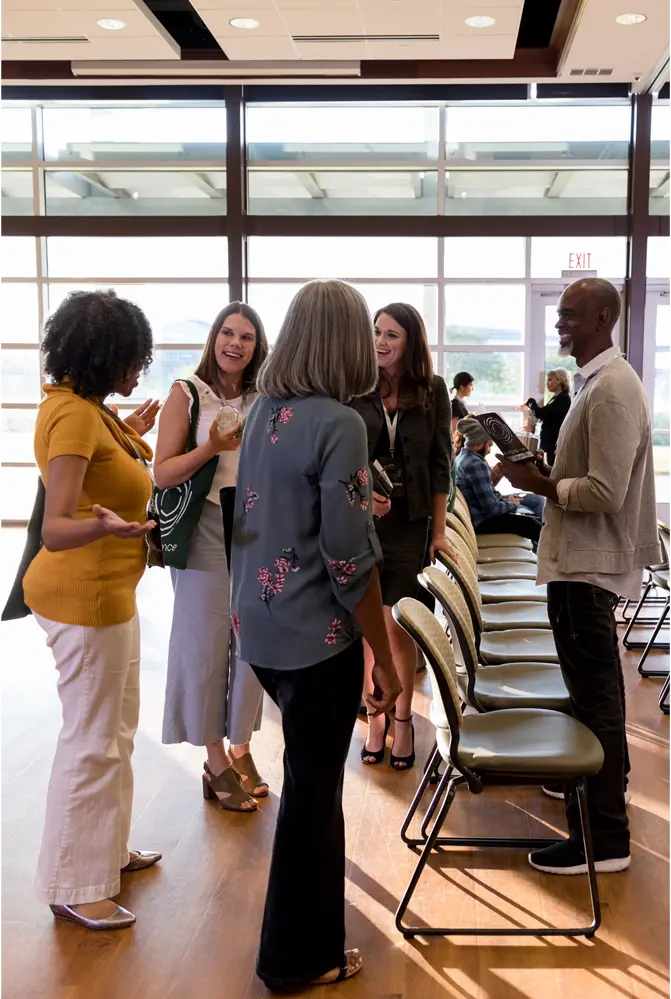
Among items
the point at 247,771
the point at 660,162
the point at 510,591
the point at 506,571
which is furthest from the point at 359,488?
the point at 660,162

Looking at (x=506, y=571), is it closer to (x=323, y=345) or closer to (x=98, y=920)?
(x=98, y=920)

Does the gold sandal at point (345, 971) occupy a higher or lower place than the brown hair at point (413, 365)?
lower

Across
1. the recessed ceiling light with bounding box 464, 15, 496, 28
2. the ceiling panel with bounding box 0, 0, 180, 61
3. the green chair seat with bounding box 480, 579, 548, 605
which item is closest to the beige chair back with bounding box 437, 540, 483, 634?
the green chair seat with bounding box 480, 579, 548, 605

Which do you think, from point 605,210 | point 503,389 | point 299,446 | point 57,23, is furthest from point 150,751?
point 605,210

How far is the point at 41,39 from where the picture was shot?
8.44m

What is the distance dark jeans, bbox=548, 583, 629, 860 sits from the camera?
286 centimetres

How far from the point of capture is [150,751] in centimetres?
393

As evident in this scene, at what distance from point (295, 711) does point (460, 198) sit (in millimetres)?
9153

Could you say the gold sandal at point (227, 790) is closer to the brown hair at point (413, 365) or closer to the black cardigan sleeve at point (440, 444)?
the black cardigan sleeve at point (440, 444)

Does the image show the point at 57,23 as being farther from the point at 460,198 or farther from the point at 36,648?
the point at 36,648

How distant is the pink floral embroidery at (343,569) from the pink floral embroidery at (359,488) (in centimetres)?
12

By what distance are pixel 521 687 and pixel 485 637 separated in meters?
0.68

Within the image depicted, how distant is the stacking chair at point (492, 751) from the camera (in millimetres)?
2471

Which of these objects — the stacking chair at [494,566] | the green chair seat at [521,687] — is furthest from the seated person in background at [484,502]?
the green chair seat at [521,687]
